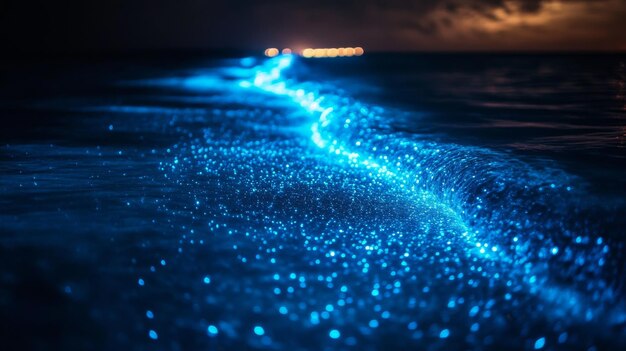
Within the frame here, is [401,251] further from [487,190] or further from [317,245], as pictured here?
[487,190]

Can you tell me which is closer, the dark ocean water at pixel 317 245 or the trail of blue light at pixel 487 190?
the dark ocean water at pixel 317 245

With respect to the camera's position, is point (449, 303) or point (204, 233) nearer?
point (449, 303)

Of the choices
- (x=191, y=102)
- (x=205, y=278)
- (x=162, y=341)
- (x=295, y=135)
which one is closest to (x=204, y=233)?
(x=205, y=278)

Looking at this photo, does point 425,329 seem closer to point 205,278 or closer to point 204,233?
point 205,278

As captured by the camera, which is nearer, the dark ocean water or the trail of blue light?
the dark ocean water

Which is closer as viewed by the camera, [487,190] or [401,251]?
[401,251]

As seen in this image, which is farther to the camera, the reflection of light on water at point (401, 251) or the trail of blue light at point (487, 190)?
the trail of blue light at point (487, 190)

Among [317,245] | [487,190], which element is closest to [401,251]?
[317,245]

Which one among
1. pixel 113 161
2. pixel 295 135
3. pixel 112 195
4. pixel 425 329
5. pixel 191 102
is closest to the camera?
pixel 425 329
